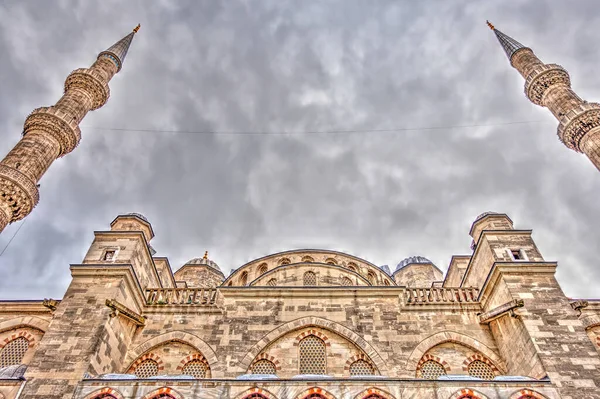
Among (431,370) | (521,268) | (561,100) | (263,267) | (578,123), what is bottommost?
(431,370)

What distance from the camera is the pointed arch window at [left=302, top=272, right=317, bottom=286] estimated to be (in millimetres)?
15594

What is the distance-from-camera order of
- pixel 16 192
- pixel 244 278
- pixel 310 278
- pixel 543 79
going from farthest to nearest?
pixel 543 79 → pixel 244 278 → pixel 310 278 → pixel 16 192

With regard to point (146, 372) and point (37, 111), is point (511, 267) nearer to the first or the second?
point (146, 372)

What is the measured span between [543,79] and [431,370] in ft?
48.6

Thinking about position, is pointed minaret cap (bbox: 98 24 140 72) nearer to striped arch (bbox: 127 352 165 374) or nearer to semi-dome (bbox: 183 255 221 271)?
semi-dome (bbox: 183 255 221 271)

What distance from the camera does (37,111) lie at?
16469 millimetres

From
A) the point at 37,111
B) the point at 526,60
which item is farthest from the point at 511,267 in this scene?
the point at 37,111

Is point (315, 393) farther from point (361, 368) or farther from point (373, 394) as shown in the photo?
point (361, 368)

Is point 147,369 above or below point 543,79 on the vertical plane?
below

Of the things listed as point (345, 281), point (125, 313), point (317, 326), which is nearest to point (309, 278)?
point (345, 281)

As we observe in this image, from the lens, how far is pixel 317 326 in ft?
38.4

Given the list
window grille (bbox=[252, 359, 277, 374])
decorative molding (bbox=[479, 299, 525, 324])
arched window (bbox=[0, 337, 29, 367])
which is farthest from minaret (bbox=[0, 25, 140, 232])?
decorative molding (bbox=[479, 299, 525, 324])

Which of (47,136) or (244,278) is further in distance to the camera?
(244,278)

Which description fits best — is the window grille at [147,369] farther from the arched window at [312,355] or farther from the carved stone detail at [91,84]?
the carved stone detail at [91,84]
